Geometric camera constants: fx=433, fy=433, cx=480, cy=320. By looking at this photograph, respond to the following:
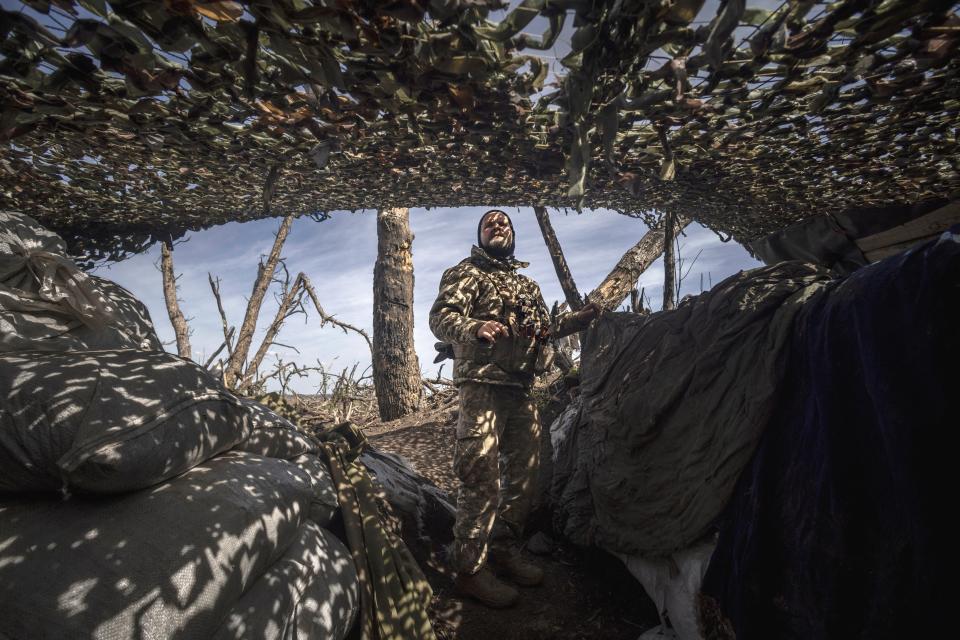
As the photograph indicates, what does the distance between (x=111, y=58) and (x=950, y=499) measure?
270 centimetres

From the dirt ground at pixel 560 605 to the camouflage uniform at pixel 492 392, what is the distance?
26cm

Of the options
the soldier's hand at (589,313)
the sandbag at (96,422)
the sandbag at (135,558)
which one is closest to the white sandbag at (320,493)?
the sandbag at (135,558)

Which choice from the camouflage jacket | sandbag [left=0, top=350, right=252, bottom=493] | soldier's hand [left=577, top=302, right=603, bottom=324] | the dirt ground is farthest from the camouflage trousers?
sandbag [left=0, top=350, right=252, bottom=493]

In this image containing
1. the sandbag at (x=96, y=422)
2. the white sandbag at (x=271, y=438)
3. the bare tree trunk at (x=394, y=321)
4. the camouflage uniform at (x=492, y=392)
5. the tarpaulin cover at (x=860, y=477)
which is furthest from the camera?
the bare tree trunk at (x=394, y=321)

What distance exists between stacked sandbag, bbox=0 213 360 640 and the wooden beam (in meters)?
3.99

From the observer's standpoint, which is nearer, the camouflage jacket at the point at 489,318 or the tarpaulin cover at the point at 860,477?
the tarpaulin cover at the point at 860,477

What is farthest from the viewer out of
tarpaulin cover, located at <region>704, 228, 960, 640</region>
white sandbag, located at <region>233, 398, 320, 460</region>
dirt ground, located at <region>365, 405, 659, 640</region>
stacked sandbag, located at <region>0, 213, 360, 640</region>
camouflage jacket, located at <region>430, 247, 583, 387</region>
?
camouflage jacket, located at <region>430, 247, 583, 387</region>

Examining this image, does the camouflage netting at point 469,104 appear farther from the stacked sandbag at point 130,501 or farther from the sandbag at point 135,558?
the sandbag at point 135,558

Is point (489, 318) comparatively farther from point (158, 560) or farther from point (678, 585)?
point (158, 560)

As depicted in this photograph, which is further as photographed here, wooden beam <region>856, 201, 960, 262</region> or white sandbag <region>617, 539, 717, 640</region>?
wooden beam <region>856, 201, 960, 262</region>

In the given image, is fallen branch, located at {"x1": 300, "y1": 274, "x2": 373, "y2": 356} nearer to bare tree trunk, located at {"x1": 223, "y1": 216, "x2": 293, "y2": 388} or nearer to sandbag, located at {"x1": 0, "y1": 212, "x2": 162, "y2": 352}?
bare tree trunk, located at {"x1": 223, "y1": 216, "x2": 293, "y2": 388}

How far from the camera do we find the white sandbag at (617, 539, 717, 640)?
6.10 ft

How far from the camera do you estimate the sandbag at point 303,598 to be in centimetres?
149

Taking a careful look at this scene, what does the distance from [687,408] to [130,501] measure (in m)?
2.30
